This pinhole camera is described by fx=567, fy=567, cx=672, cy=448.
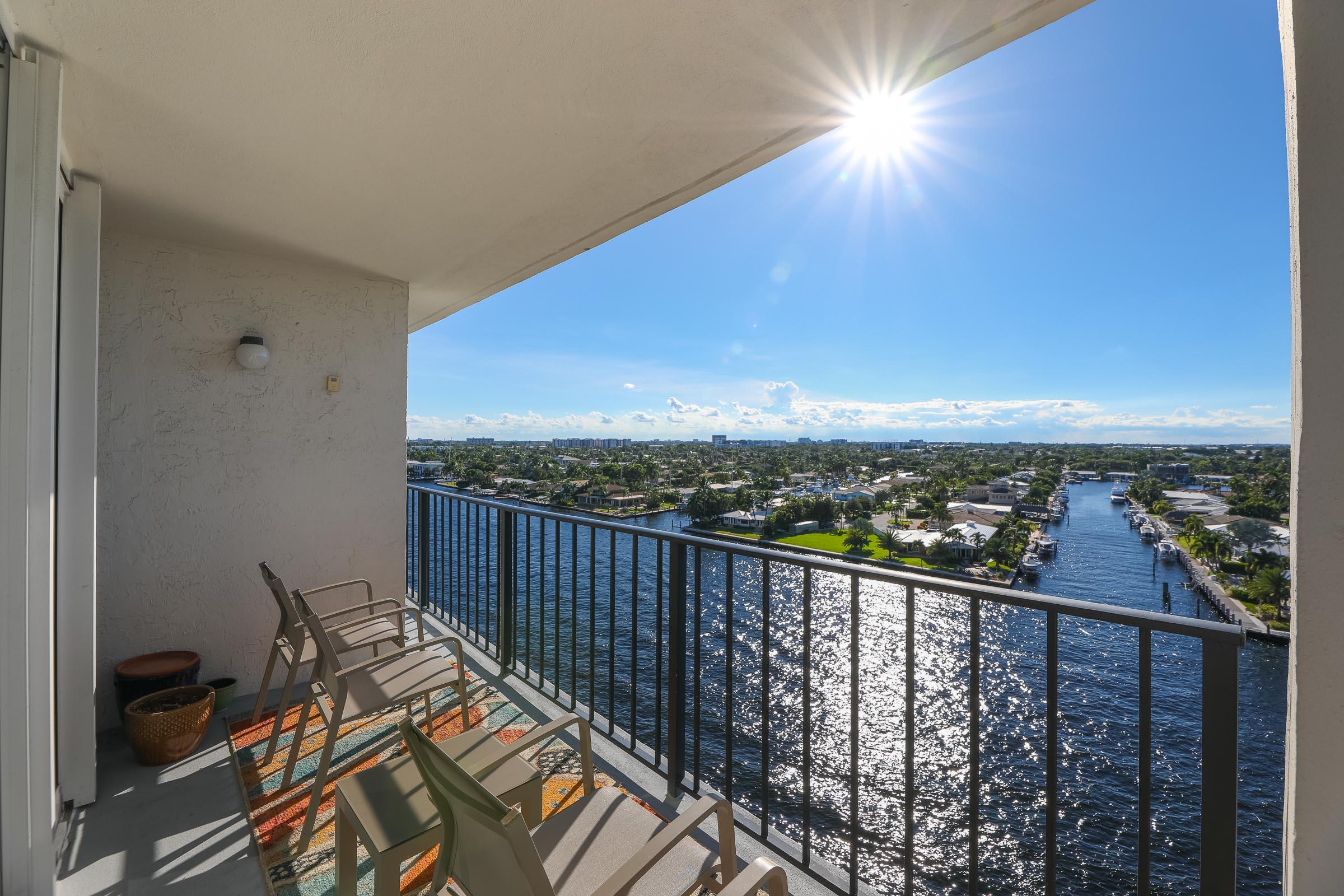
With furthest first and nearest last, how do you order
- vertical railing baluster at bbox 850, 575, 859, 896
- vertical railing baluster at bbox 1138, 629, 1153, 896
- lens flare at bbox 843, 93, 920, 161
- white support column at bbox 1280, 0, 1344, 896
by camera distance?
1. lens flare at bbox 843, 93, 920, 161
2. vertical railing baluster at bbox 850, 575, 859, 896
3. vertical railing baluster at bbox 1138, 629, 1153, 896
4. white support column at bbox 1280, 0, 1344, 896

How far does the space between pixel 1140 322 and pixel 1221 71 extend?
61.4ft

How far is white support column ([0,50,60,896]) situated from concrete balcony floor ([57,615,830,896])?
1.13ft

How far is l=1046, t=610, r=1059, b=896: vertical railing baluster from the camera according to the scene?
128cm

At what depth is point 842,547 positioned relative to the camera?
21.9m

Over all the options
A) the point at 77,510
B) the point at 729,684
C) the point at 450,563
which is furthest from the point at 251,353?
the point at 729,684

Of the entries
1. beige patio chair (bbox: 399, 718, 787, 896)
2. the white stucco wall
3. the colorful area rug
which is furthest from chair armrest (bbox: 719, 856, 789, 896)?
the white stucco wall

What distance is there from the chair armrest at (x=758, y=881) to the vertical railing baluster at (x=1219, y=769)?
0.78 m

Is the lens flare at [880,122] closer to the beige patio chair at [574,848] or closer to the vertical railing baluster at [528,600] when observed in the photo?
the beige patio chair at [574,848]

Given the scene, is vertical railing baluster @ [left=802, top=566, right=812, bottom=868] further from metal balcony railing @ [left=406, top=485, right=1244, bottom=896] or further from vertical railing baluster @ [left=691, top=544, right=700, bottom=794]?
vertical railing baluster @ [left=691, top=544, right=700, bottom=794]

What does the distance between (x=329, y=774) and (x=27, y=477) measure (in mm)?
1513

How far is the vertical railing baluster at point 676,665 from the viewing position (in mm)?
2107

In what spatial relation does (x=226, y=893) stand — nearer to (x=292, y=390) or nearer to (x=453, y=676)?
(x=453, y=676)

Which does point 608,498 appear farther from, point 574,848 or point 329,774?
point 574,848

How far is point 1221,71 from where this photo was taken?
53.7ft
